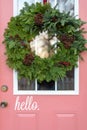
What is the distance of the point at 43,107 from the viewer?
10.4 ft

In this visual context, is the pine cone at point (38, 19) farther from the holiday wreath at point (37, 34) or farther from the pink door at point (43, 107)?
the pink door at point (43, 107)

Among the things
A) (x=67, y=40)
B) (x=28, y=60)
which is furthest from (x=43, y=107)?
(x=67, y=40)

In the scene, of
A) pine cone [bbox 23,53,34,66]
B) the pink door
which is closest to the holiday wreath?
pine cone [bbox 23,53,34,66]

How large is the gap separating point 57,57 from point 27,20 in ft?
1.34

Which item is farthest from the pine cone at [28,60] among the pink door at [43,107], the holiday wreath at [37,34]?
the pink door at [43,107]

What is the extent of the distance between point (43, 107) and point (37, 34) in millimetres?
655

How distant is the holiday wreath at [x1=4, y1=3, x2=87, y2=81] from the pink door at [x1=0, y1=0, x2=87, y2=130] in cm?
15

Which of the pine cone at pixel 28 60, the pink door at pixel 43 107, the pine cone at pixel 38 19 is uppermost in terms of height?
the pine cone at pixel 38 19

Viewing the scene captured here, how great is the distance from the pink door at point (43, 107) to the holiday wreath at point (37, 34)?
152 mm

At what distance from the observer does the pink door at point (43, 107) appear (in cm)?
316

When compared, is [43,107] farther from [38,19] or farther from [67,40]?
[38,19]

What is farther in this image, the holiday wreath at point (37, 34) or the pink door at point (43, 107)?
the pink door at point (43, 107)

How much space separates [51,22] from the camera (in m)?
3.01

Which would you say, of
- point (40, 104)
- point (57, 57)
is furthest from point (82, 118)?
point (57, 57)
